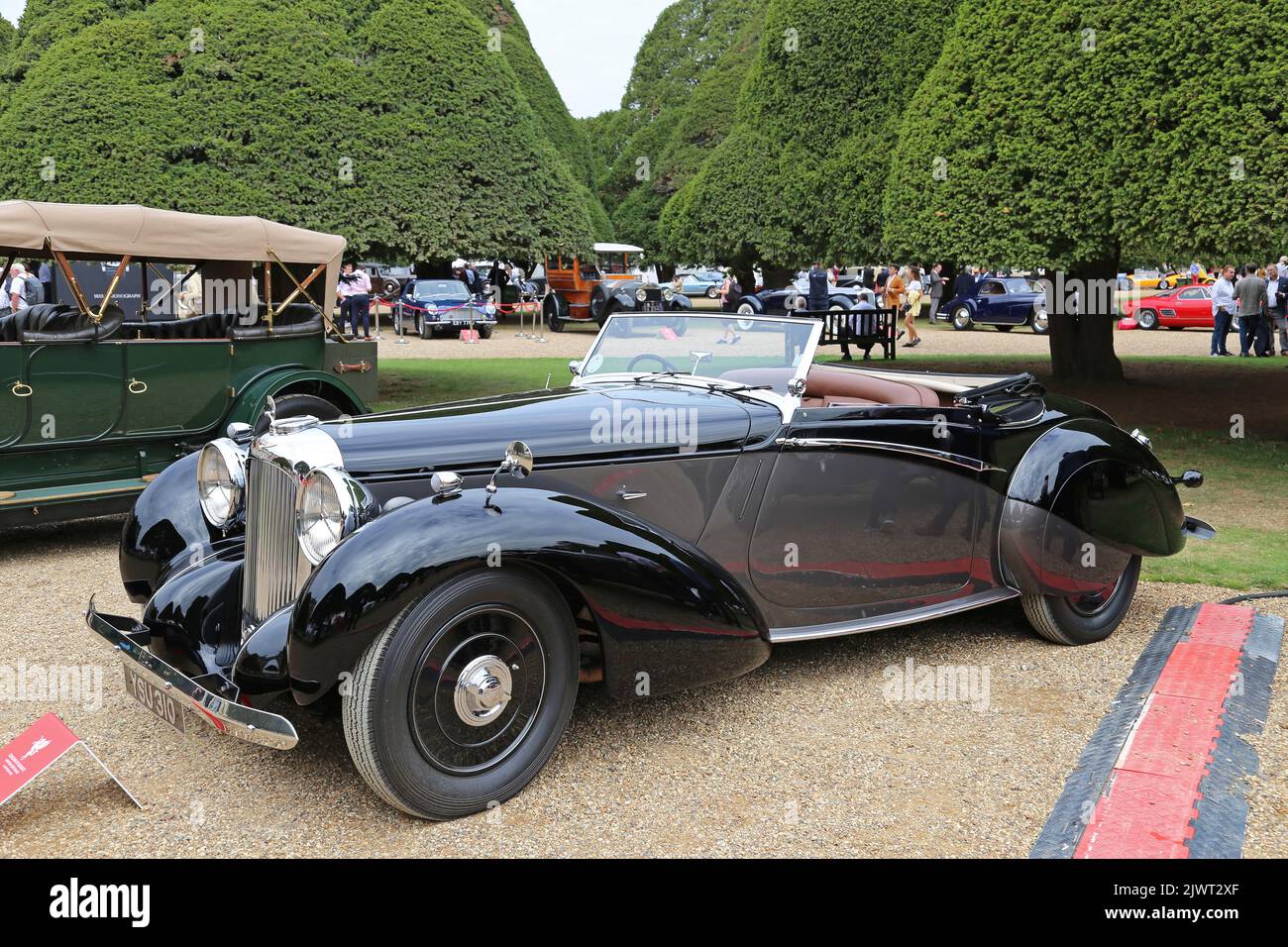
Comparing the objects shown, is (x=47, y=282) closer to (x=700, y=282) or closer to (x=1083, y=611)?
(x=1083, y=611)

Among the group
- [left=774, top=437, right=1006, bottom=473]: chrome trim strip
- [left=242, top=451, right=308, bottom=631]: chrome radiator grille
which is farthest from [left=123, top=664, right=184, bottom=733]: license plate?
[left=774, top=437, right=1006, bottom=473]: chrome trim strip

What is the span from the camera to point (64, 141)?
11.2 meters

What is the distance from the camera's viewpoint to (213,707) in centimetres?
307

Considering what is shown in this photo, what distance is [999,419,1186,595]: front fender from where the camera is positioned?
15.5 feet

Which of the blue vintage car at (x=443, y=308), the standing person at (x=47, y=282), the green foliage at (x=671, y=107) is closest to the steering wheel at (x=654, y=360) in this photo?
the standing person at (x=47, y=282)

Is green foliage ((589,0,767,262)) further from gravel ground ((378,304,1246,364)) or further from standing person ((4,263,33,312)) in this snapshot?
standing person ((4,263,33,312))

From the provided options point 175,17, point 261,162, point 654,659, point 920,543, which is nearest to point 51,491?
point 654,659

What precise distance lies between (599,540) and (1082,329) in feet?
41.7

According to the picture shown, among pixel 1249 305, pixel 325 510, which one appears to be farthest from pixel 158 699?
pixel 1249 305

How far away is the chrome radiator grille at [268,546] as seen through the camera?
355 cm

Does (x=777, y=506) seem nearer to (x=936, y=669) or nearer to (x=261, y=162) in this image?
(x=936, y=669)

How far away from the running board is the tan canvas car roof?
5.63 meters

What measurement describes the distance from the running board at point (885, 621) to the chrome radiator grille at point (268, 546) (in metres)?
1.77

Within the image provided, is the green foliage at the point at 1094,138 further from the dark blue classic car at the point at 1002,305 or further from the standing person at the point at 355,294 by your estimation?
the dark blue classic car at the point at 1002,305
